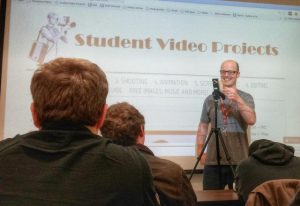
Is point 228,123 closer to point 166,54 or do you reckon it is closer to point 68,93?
point 166,54

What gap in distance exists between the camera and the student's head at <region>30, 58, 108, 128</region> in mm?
960

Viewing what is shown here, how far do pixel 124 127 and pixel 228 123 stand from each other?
184 centimetres

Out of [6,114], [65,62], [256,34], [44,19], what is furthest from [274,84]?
[65,62]

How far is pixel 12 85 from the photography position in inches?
120

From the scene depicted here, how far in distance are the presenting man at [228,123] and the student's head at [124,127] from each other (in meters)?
1.61

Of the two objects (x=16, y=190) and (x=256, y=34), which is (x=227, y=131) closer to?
(x=256, y=34)

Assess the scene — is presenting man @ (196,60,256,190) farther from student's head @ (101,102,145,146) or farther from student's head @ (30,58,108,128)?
student's head @ (30,58,108,128)

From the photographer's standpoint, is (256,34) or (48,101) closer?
(48,101)

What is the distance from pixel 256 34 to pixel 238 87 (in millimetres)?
532

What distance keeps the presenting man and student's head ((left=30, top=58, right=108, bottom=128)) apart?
2.30 metres

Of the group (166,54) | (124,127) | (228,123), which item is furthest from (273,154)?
(166,54)

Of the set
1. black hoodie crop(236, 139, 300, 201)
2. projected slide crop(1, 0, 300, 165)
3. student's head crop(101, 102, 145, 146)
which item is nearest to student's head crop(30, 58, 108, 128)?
student's head crop(101, 102, 145, 146)

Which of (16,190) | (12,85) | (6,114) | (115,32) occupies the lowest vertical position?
(16,190)

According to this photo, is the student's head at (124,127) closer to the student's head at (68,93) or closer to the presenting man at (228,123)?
the student's head at (68,93)
